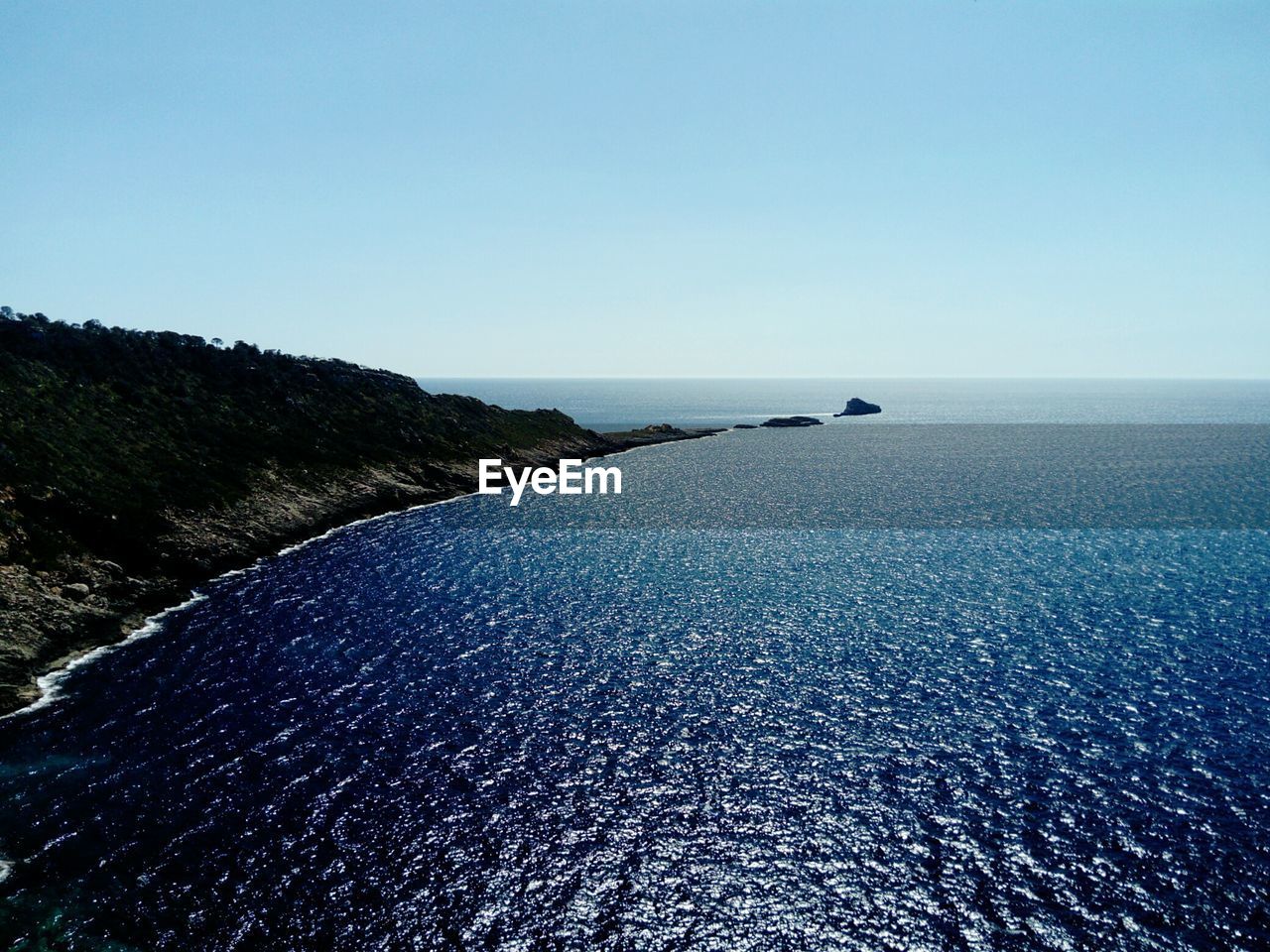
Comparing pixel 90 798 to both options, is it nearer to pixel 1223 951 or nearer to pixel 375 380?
pixel 1223 951

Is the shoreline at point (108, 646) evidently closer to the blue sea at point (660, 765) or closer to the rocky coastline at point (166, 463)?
the rocky coastline at point (166, 463)

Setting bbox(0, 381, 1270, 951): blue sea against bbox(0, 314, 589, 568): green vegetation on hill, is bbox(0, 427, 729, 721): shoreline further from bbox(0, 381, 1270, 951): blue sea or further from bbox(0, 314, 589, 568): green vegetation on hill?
bbox(0, 314, 589, 568): green vegetation on hill

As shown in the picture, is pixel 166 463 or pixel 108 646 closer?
pixel 108 646

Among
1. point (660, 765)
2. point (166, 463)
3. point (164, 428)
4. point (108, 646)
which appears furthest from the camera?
point (164, 428)

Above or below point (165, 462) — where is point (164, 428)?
above

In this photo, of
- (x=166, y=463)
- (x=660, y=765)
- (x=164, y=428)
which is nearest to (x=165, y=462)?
(x=166, y=463)

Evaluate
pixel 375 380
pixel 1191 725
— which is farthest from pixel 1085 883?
pixel 375 380

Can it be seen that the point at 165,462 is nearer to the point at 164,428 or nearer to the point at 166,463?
the point at 166,463
